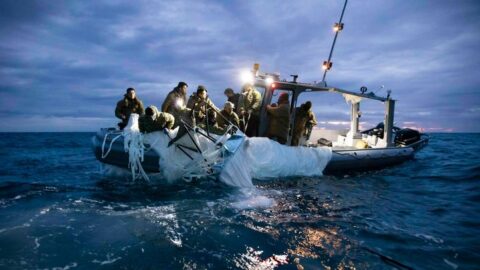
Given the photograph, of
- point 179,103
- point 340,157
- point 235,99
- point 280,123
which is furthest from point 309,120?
point 179,103

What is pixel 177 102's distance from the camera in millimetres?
7773

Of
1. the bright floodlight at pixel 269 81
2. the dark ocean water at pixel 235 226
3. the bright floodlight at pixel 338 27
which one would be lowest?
the dark ocean water at pixel 235 226

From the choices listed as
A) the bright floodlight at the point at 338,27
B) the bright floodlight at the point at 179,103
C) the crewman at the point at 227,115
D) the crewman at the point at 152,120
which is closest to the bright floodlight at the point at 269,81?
the crewman at the point at 227,115

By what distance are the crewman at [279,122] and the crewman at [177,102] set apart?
9.35ft

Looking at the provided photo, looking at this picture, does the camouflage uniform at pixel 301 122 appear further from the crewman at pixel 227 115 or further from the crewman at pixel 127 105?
the crewman at pixel 127 105

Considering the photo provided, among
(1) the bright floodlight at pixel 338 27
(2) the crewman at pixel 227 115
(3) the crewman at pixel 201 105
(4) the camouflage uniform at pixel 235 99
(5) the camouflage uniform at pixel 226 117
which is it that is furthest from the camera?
(1) the bright floodlight at pixel 338 27

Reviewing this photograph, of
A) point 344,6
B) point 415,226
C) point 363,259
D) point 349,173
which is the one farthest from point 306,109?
point 363,259

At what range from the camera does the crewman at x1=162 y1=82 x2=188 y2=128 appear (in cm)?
758

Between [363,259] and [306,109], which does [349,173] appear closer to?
[306,109]

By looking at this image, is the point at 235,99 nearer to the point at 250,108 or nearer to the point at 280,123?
the point at 250,108

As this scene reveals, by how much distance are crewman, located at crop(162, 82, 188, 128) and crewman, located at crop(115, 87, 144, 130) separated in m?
1.23

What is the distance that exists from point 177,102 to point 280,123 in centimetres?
330

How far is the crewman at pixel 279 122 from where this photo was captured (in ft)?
30.6

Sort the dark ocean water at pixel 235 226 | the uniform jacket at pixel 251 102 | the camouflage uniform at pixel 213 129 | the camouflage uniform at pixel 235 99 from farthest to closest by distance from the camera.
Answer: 1. the camouflage uniform at pixel 235 99
2. the uniform jacket at pixel 251 102
3. the camouflage uniform at pixel 213 129
4. the dark ocean water at pixel 235 226
